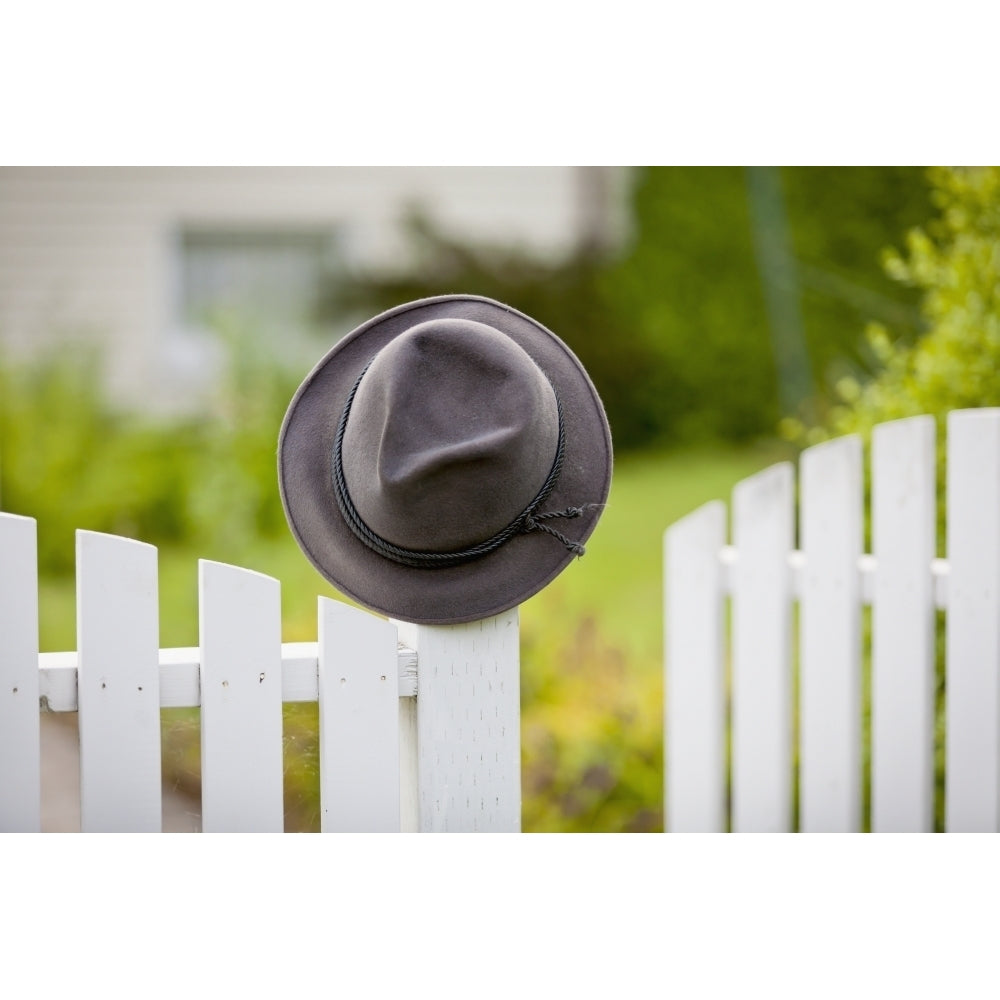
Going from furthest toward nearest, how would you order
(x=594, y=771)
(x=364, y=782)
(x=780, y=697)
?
(x=594, y=771) → (x=780, y=697) → (x=364, y=782)

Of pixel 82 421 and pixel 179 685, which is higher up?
pixel 82 421

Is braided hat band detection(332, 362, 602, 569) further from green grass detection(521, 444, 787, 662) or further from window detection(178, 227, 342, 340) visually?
window detection(178, 227, 342, 340)

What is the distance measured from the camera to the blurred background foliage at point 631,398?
8.79 feet

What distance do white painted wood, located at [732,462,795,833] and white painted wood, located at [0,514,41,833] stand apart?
55.2 inches

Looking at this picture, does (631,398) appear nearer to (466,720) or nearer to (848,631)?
(848,631)

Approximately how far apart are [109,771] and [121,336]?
6.63 m

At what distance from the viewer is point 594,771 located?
2969 millimetres

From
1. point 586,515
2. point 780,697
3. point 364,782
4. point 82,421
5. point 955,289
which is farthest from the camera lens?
point 82,421

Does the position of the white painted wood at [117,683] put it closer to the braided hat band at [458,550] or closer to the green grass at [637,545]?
the braided hat band at [458,550]

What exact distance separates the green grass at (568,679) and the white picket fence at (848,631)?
25.3 inches

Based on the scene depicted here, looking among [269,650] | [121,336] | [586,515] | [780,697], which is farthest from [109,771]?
[121,336]

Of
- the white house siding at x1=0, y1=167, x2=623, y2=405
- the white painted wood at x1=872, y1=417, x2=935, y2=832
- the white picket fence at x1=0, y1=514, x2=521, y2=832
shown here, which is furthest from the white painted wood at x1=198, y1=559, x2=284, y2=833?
the white house siding at x1=0, y1=167, x2=623, y2=405

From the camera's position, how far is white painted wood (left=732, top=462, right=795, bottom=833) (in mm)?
2289

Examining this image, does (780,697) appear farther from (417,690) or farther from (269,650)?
(269,650)
